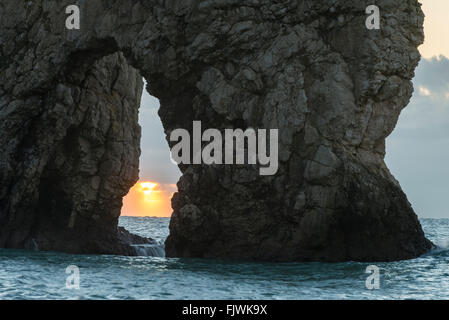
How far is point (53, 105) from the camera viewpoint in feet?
109

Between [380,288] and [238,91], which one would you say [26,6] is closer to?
[238,91]

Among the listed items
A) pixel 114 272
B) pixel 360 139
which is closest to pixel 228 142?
pixel 360 139

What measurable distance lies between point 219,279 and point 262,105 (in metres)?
9.75

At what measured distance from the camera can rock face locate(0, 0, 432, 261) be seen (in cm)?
2703

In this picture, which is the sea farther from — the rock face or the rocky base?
the rocky base

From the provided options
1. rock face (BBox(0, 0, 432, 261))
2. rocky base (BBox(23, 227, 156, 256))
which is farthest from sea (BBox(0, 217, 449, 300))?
Answer: rocky base (BBox(23, 227, 156, 256))

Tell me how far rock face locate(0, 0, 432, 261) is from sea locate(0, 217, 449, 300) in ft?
5.71

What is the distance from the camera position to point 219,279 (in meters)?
21.4

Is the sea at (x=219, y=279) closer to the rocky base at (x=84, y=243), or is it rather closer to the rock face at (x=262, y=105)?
the rock face at (x=262, y=105)

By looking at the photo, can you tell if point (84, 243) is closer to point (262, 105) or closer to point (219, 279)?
point (262, 105)

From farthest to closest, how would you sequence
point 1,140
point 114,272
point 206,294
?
point 1,140 → point 114,272 → point 206,294

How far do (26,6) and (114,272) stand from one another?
18211mm

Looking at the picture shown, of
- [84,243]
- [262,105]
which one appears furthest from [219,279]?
[84,243]

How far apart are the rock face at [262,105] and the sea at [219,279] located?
1739 mm
